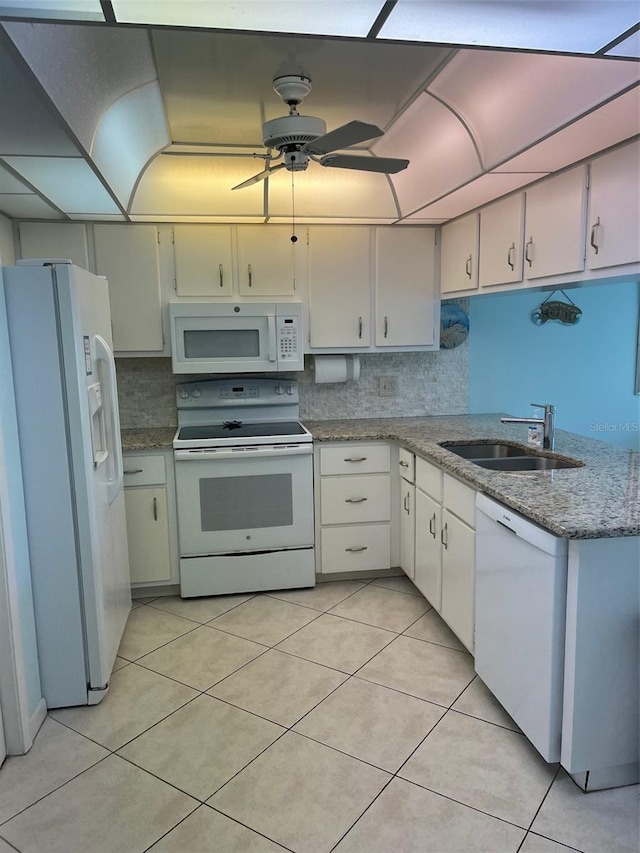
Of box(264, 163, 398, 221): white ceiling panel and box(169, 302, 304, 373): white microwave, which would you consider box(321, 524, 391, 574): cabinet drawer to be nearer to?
box(169, 302, 304, 373): white microwave

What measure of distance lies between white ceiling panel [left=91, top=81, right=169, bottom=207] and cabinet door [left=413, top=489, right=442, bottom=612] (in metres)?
2.14

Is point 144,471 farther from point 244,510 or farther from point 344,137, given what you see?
point 344,137

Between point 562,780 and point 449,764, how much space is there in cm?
37

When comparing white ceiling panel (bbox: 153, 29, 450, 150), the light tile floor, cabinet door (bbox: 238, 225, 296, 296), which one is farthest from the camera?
cabinet door (bbox: 238, 225, 296, 296)

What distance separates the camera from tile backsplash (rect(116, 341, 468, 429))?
12.4ft

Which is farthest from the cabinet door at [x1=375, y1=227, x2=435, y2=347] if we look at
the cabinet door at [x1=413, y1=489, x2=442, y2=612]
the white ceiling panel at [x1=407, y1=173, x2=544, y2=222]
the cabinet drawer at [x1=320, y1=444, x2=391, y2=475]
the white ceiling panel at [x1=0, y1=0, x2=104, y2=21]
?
the white ceiling panel at [x1=0, y1=0, x2=104, y2=21]

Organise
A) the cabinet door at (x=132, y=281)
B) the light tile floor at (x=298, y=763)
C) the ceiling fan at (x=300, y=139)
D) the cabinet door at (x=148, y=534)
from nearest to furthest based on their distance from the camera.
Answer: the light tile floor at (x=298, y=763)
the ceiling fan at (x=300, y=139)
the cabinet door at (x=148, y=534)
the cabinet door at (x=132, y=281)

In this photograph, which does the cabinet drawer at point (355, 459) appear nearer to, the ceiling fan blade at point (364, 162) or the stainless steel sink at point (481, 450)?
the stainless steel sink at point (481, 450)

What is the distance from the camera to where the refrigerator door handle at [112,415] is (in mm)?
2574

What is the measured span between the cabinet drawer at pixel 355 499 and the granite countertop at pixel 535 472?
Result: 0.25 m

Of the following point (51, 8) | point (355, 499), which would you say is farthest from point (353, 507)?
point (51, 8)

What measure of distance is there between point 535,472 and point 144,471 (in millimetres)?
2063

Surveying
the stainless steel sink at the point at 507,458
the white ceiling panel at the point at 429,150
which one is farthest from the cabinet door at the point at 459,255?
the stainless steel sink at the point at 507,458

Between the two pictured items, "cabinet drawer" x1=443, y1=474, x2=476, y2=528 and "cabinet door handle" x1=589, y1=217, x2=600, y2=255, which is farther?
"cabinet drawer" x1=443, y1=474, x2=476, y2=528
